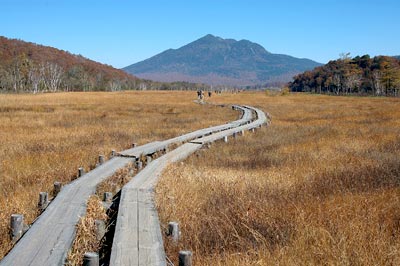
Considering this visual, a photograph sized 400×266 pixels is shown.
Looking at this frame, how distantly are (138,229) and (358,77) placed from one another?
367 ft

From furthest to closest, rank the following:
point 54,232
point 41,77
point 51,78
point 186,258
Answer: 1. point 51,78
2. point 41,77
3. point 54,232
4. point 186,258

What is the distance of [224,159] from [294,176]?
3341mm

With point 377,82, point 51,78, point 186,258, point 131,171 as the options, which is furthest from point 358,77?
point 186,258

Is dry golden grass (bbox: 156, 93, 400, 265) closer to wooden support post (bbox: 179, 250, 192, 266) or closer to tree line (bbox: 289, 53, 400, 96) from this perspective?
wooden support post (bbox: 179, 250, 192, 266)

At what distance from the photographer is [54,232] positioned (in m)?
5.18

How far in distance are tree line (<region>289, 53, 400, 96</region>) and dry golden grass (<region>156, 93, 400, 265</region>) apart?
87534 millimetres

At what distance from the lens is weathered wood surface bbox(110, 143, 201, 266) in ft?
14.5

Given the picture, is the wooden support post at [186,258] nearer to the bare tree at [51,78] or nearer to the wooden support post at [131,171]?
the wooden support post at [131,171]

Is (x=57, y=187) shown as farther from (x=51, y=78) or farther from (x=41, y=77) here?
(x=51, y=78)

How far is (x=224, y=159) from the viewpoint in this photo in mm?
12648

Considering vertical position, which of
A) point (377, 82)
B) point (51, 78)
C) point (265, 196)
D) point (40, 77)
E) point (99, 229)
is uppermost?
point (40, 77)

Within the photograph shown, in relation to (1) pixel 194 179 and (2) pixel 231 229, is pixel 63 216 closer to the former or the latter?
(2) pixel 231 229

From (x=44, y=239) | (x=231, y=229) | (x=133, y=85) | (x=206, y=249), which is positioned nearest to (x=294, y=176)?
(x=231, y=229)

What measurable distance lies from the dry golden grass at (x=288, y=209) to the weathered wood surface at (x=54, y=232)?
4.03 ft
